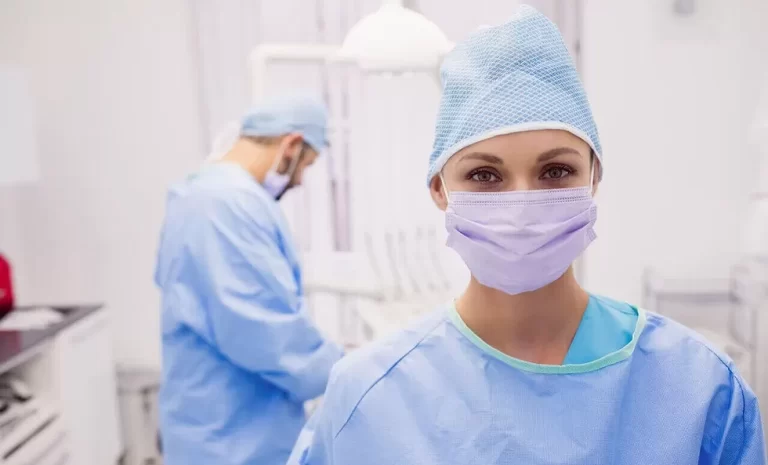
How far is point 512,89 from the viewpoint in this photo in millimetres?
665

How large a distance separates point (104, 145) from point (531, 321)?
2221 millimetres

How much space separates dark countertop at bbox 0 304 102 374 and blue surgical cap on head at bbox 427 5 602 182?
5.15 feet

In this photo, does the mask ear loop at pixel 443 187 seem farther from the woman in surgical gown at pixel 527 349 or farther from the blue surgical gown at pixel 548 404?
the blue surgical gown at pixel 548 404

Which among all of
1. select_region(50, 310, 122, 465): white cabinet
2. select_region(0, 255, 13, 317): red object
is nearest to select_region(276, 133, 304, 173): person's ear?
select_region(50, 310, 122, 465): white cabinet

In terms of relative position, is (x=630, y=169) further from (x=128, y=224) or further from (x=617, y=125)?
(x=128, y=224)

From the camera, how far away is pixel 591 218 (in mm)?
700

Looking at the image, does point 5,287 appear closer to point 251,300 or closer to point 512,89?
point 251,300

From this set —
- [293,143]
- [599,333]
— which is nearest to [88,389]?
[293,143]

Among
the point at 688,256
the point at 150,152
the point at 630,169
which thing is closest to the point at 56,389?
the point at 150,152

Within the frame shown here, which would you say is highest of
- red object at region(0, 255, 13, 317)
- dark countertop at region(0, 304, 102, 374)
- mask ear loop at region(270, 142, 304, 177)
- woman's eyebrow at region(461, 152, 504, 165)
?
woman's eyebrow at region(461, 152, 504, 165)

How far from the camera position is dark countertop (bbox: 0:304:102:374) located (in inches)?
66.6

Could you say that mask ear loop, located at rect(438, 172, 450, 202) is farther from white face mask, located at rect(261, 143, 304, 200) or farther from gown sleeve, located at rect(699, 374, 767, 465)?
white face mask, located at rect(261, 143, 304, 200)

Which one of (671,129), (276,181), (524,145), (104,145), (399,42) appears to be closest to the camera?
(524,145)

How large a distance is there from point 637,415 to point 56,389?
1938 mm
